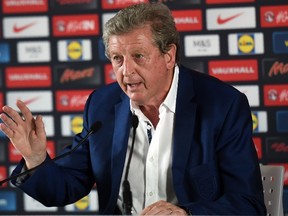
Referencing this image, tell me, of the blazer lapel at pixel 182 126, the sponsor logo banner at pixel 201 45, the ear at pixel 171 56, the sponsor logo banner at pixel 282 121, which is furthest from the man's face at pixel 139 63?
the sponsor logo banner at pixel 282 121

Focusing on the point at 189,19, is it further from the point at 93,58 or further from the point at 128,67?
the point at 128,67

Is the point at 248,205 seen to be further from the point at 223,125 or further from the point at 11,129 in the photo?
the point at 11,129

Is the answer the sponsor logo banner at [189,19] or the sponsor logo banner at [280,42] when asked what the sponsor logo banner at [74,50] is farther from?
the sponsor logo banner at [280,42]

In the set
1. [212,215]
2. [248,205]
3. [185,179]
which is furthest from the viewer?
[185,179]

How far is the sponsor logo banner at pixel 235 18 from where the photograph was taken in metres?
4.34

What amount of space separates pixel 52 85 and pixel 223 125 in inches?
105

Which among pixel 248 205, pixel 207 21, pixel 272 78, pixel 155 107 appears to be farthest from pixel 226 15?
pixel 248 205

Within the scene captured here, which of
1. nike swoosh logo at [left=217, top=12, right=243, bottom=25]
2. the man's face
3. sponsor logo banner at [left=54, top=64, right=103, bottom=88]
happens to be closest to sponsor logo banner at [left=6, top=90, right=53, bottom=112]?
sponsor logo banner at [left=54, top=64, right=103, bottom=88]

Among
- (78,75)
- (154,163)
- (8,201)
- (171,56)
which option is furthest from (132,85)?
(8,201)

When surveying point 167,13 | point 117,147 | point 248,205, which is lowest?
point 248,205

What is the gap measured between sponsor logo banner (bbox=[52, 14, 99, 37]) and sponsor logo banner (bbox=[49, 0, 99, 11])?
0.20ft

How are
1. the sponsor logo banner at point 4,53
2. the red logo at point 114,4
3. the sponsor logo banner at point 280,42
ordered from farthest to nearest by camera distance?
the sponsor logo banner at point 4,53 < the red logo at point 114,4 < the sponsor logo banner at point 280,42

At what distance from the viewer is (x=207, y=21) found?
4410mm

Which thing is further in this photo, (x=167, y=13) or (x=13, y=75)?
(x=13, y=75)
